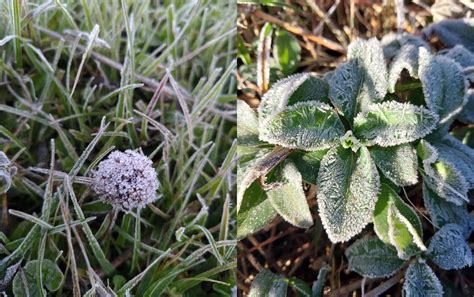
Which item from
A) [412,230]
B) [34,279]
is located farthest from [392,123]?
[34,279]

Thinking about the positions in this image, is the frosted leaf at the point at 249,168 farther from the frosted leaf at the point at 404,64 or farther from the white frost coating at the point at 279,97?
the frosted leaf at the point at 404,64

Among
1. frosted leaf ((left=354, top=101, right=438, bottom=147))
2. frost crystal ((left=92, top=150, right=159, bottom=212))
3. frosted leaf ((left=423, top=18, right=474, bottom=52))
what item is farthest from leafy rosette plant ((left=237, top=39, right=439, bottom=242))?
frosted leaf ((left=423, top=18, right=474, bottom=52))

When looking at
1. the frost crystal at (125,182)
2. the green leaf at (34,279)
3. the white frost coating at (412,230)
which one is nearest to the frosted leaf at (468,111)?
the white frost coating at (412,230)

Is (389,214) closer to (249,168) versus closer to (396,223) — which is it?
(396,223)

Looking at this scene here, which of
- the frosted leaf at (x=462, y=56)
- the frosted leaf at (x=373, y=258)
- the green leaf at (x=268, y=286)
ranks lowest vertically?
the green leaf at (x=268, y=286)

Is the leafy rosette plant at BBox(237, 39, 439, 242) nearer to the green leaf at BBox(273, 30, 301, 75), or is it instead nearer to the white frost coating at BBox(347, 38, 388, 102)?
the white frost coating at BBox(347, 38, 388, 102)

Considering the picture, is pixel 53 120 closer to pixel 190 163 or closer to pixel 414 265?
pixel 190 163

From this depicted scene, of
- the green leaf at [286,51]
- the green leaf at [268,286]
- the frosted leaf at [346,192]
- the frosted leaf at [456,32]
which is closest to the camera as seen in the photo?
the frosted leaf at [346,192]

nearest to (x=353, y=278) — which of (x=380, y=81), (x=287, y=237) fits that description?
(x=287, y=237)
